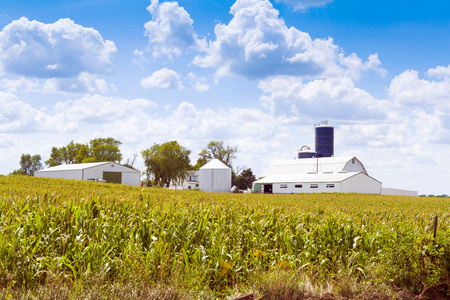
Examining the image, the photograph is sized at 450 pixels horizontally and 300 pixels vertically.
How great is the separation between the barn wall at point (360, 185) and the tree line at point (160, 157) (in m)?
30.9

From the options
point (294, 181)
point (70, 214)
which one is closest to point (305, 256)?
point (70, 214)

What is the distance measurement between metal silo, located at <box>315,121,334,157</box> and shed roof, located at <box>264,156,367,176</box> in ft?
123

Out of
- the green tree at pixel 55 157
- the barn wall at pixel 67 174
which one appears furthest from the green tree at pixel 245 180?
the green tree at pixel 55 157

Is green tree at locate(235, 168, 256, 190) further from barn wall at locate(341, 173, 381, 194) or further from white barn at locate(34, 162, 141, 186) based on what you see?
barn wall at locate(341, 173, 381, 194)

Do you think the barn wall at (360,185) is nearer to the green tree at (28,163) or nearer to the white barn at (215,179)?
the white barn at (215,179)

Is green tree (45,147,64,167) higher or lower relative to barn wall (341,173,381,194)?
higher

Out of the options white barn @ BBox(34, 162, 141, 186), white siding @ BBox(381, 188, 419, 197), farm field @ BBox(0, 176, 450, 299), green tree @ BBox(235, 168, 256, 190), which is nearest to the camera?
farm field @ BBox(0, 176, 450, 299)

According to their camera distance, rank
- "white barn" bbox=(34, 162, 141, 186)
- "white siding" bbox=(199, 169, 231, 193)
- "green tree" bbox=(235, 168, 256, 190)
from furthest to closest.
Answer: "green tree" bbox=(235, 168, 256, 190) < "white siding" bbox=(199, 169, 231, 193) < "white barn" bbox=(34, 162, 141, 186)

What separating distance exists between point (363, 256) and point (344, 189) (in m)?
56.1

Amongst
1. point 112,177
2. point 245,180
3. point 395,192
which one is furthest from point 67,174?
point 395,192

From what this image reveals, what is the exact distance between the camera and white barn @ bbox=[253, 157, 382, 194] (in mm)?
65125

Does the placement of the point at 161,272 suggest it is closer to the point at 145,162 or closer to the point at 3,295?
the point at 3,295

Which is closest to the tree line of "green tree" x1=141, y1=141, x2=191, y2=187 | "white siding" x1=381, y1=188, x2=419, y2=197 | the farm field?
"green tree" x1=141, y1=141, x2=191, y2=187

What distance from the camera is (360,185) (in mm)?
66938
